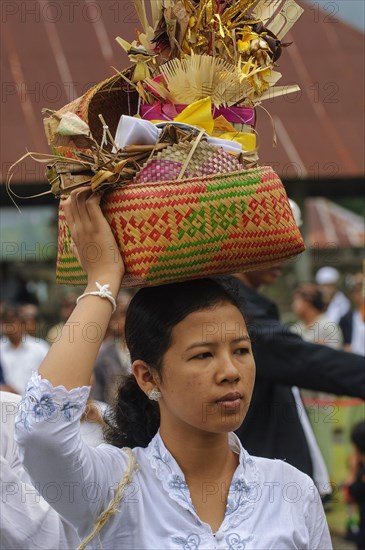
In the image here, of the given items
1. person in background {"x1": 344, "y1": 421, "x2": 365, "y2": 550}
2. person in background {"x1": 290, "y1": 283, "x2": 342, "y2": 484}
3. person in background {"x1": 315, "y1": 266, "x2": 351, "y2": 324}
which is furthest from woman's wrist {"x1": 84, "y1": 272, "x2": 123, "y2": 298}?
person in background {"x1": 315, "y1": 266, "x2": 351, "y2": 324}

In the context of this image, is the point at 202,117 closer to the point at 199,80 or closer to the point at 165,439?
the point at 199,80

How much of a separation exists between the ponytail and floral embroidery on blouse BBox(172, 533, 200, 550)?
431 mm

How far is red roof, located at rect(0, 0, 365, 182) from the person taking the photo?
11539mm

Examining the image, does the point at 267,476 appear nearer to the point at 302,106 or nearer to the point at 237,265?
the point at 237,265

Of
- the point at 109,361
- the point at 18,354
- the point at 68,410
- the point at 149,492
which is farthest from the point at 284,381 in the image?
the point at 18,354

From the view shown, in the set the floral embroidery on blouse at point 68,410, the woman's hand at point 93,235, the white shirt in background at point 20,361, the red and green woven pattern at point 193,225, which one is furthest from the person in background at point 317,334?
the floral embroidery on blouse at point 68,410

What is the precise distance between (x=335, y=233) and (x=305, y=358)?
1698 centimetres

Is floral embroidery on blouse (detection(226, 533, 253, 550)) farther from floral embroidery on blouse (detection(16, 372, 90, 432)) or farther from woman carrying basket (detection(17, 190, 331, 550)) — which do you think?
floral embroidery on blouse (detection(16, 372, 90, 432))

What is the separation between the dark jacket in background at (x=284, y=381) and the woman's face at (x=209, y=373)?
1.64m

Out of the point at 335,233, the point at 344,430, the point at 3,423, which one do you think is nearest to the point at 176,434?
the point at 3,423

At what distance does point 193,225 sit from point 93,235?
227 mm

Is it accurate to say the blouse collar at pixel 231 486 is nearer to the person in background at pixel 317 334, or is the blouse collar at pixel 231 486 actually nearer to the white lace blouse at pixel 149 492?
the white lace blouse at pixel 149 492

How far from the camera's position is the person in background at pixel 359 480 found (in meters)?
6.56

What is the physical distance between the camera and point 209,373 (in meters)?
2.38
